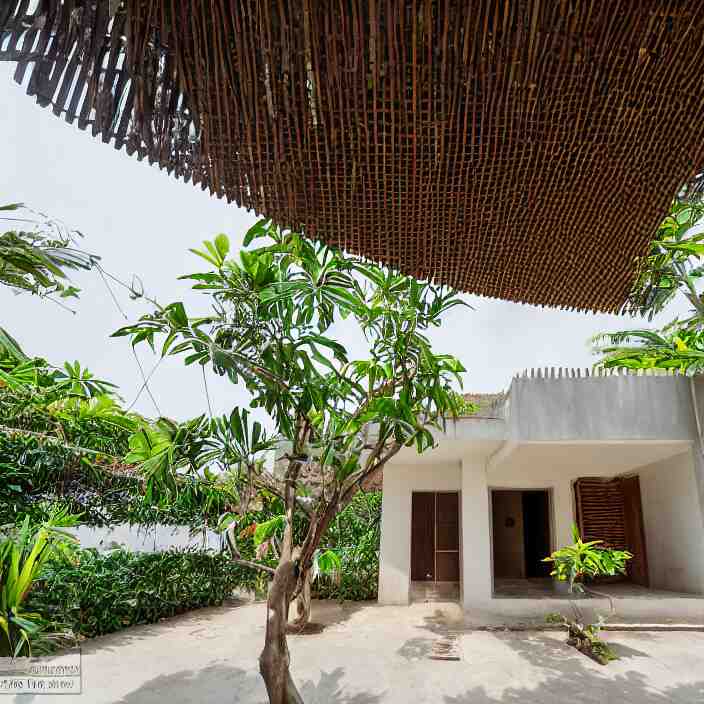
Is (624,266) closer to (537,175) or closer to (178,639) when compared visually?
(537,175)

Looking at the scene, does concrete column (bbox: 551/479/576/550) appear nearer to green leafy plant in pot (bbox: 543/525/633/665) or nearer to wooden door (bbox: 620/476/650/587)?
wooden door (bbox: 620/476/650/587)

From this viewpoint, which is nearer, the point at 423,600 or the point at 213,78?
the point at 213,78

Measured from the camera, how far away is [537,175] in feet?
5.77

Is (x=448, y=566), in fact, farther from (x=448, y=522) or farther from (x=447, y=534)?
(x=448, y=522)

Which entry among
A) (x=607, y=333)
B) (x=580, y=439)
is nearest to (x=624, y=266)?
(x=580, y=439)

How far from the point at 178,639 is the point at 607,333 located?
8.41 meters

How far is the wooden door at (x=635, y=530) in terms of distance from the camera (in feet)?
29.4

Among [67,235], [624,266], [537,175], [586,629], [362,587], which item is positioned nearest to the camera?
[537,175]

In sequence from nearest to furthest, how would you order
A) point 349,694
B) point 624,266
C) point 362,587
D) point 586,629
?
point 624,266 → point 349,694 → point 586,629 → point 362,587

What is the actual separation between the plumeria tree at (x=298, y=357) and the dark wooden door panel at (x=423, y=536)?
675 cm

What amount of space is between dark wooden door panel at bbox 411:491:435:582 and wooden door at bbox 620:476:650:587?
3606mm

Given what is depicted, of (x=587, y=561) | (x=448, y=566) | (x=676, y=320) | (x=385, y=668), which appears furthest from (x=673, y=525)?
(x=385, y=668)

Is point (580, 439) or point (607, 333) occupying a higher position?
point (607, 333)

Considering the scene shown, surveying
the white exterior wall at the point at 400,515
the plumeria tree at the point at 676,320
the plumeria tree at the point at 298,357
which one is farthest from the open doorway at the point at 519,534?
the plumeria tree at the point at 298,357
